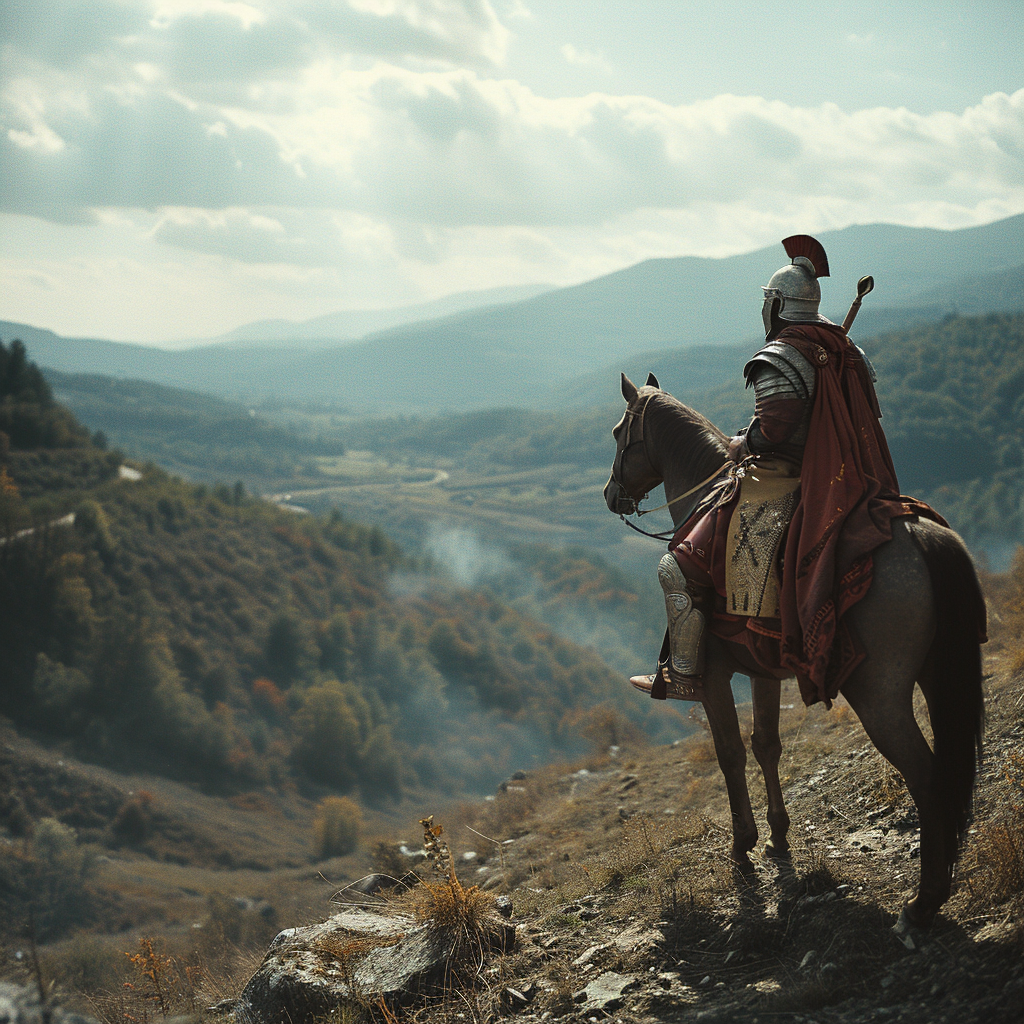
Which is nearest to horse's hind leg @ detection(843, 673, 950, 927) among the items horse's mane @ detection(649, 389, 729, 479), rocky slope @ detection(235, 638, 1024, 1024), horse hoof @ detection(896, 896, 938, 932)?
horse hoof @ detection(896, 896, 938, 932)

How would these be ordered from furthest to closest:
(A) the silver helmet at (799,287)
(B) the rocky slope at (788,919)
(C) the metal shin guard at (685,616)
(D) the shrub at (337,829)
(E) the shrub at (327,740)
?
1. (E) the shrub at (327,740)
2. (D) the shrub at (337,829)
3. (C) the metal shin guard at (685,616)
4. (A) the silver helmet at (799,287)
5. (B) the rocky slope at (788,919)

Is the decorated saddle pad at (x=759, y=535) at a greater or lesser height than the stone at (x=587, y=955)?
greater

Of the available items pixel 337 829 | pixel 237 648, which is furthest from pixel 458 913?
pixel 237 648

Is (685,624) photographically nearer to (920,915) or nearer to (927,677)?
(927,677)

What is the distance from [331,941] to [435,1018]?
1.21 meters

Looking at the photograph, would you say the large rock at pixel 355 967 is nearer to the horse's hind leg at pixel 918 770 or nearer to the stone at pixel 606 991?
the stone at pixel 606 991

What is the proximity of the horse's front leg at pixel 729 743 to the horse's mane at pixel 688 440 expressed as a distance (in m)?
1.48

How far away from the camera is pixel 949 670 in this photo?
470 centimetres

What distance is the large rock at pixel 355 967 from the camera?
18.6 ft

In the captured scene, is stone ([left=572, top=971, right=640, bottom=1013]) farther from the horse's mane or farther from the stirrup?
the horse's mane

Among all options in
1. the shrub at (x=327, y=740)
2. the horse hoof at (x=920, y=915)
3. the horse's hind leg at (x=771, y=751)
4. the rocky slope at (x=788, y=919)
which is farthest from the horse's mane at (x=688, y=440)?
the shrub at (x=327, y=740)

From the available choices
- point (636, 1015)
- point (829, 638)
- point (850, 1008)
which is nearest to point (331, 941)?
point (636, 1015)

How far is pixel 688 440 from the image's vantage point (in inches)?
268

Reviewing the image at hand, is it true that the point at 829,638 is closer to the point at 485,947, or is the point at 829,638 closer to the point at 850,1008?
the point at 850,1008
